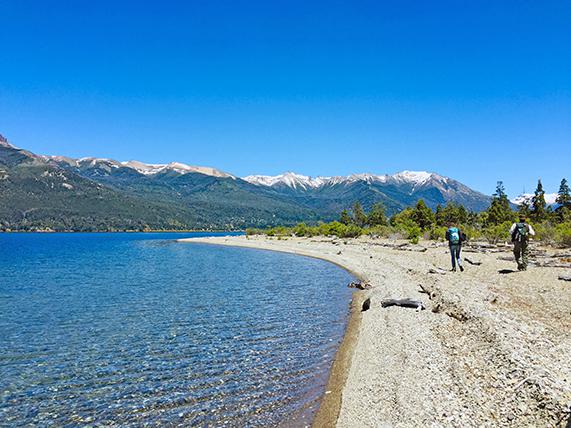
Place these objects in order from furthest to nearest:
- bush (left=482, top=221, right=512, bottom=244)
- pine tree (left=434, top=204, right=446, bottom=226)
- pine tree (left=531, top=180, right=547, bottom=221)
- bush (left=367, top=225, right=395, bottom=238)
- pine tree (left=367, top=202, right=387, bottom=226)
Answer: pine tree (left=367, top=202, right=387, bottom=226) → pine tree (left=434, top=204, right=446, bottom=226) → bush (left=367, top=225, right=395, bottom=238) → pine tree (left=531, top=180, right=547, bottom=221) → bush (left=482, top=221, right=512, bottom=244)

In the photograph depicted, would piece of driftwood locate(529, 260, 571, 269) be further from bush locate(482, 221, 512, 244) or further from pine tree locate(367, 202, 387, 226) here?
pine tree locate(367, 202, 387, 226)

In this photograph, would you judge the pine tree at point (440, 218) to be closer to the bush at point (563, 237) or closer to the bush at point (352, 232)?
the bush at point (352, 232)

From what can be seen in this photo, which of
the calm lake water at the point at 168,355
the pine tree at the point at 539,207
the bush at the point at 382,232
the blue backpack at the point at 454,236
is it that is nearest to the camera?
the calm lake water at the point at 168,355

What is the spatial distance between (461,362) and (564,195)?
310 ft

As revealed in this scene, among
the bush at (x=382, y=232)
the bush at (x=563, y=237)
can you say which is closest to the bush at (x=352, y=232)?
the bush at (x=382, y=232)

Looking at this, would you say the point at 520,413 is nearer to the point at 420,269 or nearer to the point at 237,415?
the point at 237,415

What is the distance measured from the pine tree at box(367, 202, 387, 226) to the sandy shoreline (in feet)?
304

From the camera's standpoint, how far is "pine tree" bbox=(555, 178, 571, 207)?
83438mm

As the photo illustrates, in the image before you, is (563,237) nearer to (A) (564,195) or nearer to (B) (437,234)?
(B) (437,234)

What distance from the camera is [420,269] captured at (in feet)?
104

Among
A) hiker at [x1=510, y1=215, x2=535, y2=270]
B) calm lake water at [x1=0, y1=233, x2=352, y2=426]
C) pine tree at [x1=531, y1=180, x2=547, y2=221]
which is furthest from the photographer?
pine tree at [x1=531, y1=180, x2=547, y2=221]

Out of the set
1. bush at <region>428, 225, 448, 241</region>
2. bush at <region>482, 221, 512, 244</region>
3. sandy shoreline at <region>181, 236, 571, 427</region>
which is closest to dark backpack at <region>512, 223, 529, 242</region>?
sandy shoreline at <region>181, 236, 571, 427</region>

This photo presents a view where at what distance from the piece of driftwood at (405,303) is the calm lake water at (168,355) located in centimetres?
232

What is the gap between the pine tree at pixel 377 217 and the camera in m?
113
